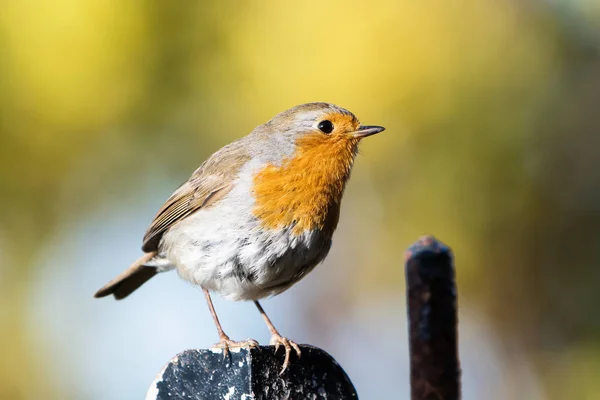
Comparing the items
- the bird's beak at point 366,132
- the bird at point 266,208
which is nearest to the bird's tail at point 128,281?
the bird at point 266,208

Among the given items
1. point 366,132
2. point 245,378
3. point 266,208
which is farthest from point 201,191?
point 245,378

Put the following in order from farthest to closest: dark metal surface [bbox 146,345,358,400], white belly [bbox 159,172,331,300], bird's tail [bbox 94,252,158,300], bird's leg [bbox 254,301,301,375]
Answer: bird's tail [bbox 94,252,158,300], white belly [bbox 159,172,331,300], bird's leg [bbox 254,301,301,375], dark metal surface [bbox 146,345,358,400]

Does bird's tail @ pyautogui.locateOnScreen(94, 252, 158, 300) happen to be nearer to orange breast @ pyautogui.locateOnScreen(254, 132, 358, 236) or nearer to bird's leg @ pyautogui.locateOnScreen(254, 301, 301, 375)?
bird's leg @ pyautogui.locateOnScreen(254, 301, 301, 375)

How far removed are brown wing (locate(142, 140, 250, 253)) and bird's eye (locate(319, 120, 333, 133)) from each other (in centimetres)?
35

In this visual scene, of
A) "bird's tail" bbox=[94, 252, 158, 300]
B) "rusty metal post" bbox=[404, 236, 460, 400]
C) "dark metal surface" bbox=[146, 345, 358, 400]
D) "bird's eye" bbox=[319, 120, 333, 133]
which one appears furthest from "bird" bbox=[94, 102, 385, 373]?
"rusty metal post" bbox=[404, 236, 460, 400]

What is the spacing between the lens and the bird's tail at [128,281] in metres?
4.00

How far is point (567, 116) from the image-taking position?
5242 mm

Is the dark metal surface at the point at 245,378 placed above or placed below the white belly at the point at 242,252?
below

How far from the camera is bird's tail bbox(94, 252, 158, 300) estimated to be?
13.1 feet

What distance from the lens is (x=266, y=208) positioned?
9.84ft

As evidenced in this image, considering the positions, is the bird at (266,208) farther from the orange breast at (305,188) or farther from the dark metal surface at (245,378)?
the dark metal surface at (245,378)

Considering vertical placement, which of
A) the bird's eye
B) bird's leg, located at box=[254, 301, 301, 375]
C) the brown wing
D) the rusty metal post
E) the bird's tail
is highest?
the bird's eye

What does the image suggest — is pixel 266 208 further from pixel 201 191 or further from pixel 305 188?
pixel 201 191

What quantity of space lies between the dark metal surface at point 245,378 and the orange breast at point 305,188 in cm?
130
